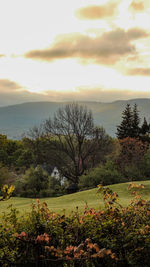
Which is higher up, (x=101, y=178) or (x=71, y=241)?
(x=71, y=241)

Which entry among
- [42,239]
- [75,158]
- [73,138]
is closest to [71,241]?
[42,239]

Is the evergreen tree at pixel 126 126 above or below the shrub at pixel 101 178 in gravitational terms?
above

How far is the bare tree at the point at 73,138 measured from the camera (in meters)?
26.8

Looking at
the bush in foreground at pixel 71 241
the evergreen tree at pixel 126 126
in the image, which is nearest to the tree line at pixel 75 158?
the evergreen tree at pixel 126 126

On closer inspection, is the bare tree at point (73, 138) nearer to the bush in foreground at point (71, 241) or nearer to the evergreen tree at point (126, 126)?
the evergreen tree at point (126, 126)

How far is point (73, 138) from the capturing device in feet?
91.9

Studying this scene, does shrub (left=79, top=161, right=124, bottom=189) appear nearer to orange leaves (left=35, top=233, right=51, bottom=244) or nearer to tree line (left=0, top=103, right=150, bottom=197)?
tree line (left=0, top=103, right=150, bottom=197)

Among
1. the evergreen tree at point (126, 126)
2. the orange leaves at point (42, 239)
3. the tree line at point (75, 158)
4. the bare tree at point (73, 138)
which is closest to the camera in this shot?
the orange leaves at point (42, 239)

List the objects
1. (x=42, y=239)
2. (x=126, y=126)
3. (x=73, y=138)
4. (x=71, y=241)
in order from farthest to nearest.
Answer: (x=126, y=126), (x=73, y=138), (x=71, y=241), (x=42, y=239)

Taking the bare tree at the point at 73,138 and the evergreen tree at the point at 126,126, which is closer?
the bare tree at the point at 73,138

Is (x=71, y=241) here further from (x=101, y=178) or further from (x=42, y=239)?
(x=101, y=178)

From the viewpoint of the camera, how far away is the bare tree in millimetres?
26781

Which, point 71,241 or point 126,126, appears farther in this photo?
point 126,126

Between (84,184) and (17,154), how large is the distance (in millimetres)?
19477
